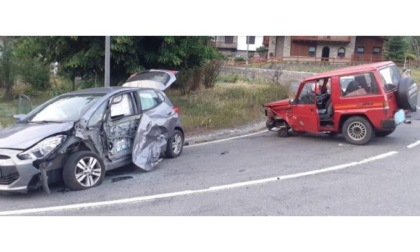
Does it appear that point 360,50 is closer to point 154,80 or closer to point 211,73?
point 211,73

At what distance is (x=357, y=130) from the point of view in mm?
7566

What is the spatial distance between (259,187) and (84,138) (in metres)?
2.76

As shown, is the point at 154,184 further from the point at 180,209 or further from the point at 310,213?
the point at 310,213

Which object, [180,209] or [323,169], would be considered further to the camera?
[323,169]

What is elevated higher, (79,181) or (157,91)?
(157,91)

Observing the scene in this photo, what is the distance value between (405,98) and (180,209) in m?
5.44

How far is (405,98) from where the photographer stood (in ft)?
23.0

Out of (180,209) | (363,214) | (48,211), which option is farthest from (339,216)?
(48,211)

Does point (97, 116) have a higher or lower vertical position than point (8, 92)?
higher

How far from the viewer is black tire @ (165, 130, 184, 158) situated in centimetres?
687

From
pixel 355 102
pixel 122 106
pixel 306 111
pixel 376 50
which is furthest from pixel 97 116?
pixel 376 50

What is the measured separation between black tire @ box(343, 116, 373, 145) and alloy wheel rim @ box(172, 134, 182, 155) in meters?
3.76

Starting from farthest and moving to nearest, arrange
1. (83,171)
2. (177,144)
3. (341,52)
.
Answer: (341,52), (177,144), (83,171)

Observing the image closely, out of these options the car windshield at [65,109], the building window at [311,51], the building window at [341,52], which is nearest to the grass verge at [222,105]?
the car windshield at [65,109]
